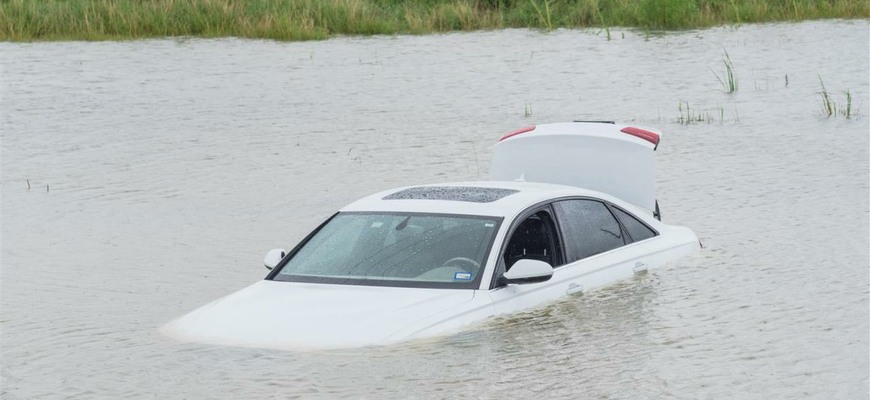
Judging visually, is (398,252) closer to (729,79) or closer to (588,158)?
(588,158)

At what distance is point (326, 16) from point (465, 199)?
25828 mm

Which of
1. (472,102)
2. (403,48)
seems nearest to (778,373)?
(472,102)

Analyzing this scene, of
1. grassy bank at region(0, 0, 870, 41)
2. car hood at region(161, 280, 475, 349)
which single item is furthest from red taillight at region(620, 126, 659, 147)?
grassy bank at region(0, 0, 870, 41)

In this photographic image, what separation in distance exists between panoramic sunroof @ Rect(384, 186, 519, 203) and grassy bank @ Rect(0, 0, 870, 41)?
24.0 meters

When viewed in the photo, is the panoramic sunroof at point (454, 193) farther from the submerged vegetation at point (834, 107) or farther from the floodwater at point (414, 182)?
the submerged vegetation at point (834, 107)

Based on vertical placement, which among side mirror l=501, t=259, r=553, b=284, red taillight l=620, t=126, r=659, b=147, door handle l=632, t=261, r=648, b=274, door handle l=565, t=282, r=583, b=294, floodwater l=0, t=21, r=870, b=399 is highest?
red taillight l=620, t=126, r=659, b=147

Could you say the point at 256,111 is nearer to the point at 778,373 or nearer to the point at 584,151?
the point at 584,151

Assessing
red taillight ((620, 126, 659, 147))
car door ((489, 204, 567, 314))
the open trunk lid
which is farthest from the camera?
red taillight ((620, 126, 659, 147))

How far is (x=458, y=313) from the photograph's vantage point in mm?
8844

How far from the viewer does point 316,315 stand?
8797 millimetres

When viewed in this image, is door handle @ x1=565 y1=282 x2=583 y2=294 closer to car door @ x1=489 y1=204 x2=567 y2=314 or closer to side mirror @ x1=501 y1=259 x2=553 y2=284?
car door @ x1=489 y1=204 x2=567 y2=314

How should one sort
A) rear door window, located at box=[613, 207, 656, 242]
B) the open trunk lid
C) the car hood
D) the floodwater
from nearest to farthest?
the car hood < the floodwater < rear door window, located at box=[613, 207, 656, 242] < the open trunk lid

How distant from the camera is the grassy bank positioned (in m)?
34.6

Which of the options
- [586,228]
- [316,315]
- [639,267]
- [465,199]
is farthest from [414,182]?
[316,315]
